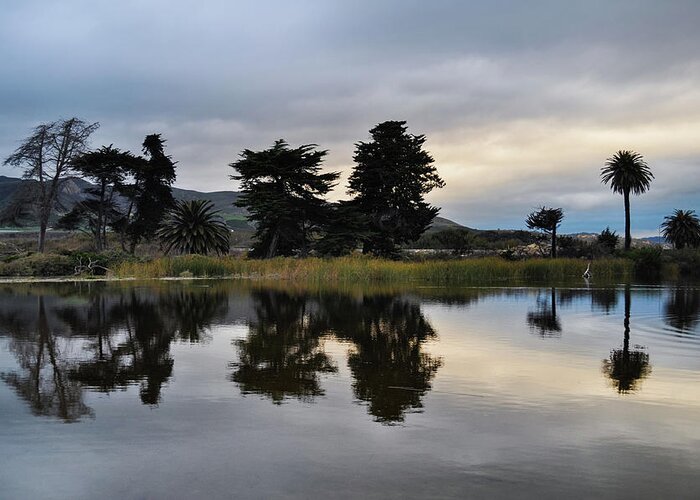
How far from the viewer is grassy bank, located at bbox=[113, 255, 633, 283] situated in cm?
3544

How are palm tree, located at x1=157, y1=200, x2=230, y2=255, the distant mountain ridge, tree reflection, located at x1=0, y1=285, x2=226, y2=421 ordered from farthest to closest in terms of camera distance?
1. the distant mountain ridge
2. palm tree, located at x1=157, y1=200, x2=230, y2=255
3. tree reflection, located at x1=0, y1=285, x2=226, y2=421

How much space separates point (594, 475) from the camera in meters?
4.38

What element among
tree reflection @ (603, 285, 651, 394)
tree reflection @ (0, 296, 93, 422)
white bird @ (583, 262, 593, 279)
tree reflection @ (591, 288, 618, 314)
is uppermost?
white bird @ (583, 262, 593, 279)

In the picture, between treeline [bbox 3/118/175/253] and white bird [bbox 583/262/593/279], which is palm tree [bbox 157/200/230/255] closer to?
treeline [bbox 3/118/175/253]

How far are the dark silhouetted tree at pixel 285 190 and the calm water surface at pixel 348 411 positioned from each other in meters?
29.3

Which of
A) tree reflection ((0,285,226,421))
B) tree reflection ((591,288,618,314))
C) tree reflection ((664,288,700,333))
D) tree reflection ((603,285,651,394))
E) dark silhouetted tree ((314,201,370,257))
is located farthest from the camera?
dark silhouetted tree ((314,201,370,257))

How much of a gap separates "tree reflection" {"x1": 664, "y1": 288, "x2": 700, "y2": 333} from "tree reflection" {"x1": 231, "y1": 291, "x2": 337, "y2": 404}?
772cm

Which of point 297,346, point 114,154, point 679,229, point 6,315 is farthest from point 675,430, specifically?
point 679,229

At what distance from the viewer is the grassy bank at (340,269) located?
1395 inches

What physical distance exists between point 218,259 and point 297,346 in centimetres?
2844

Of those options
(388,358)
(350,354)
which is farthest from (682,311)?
(350,354)

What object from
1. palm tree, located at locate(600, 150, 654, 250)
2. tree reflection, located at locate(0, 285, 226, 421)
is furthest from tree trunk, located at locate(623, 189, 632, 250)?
tree reflection, located at locate(0, 285, 226, 421)

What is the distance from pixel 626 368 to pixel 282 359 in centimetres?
475

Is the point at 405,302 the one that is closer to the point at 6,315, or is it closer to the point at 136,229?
the point at 6,315
